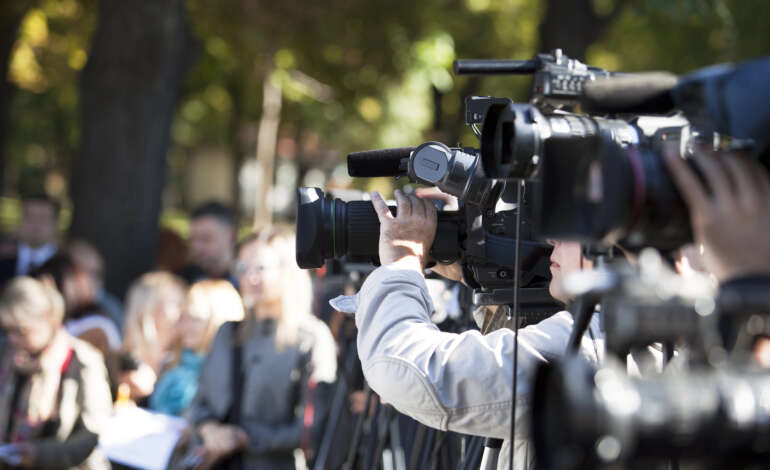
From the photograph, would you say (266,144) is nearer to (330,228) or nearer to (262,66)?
(262,66)

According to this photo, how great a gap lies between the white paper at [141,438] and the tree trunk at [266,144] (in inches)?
290

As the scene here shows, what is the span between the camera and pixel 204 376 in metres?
4.81

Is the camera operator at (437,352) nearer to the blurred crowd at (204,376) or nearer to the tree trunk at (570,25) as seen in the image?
the blurred crowd at (204,376)

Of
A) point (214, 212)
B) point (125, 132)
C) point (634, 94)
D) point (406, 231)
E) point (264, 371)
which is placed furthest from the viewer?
point (125, 132)

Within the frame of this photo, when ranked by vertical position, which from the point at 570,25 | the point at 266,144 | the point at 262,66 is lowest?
the point at 266,144

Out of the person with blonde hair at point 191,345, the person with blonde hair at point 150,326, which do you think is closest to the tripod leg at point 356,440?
the person with blonde hair at point 191,345

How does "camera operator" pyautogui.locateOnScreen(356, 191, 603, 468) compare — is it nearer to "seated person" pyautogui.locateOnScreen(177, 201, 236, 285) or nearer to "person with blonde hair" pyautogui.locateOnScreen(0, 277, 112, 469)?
"person with blonde hair" pyautogui.locateOnScreen(0, 277, 112, 469)

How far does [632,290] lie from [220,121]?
1751 centimetres

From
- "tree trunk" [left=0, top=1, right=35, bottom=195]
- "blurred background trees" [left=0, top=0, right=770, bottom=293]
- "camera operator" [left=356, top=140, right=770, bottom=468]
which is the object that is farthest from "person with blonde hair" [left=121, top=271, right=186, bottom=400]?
"tree trunk" [left=0, top=1, right=35, bottom=195]

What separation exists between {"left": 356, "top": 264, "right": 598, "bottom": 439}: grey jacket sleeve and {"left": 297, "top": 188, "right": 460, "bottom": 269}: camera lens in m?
0.32

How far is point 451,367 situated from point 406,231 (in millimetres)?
389

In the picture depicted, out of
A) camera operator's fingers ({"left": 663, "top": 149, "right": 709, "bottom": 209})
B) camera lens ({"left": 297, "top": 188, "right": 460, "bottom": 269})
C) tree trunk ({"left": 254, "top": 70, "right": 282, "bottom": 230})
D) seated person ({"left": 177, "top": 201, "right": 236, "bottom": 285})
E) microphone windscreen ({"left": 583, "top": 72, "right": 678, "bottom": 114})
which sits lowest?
seated person ({"left": 177, "top": 201, "right": 236, "bottom": 285})

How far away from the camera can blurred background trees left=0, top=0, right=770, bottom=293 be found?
29.7 feet

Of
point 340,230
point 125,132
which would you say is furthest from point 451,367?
point 125,132
